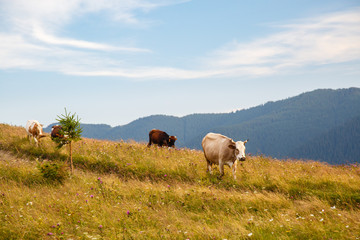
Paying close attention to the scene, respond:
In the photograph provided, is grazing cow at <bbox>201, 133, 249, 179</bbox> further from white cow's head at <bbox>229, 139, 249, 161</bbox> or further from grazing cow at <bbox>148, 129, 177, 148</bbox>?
grazing cow at <bbox>148, 129, 177, 148</bbox>

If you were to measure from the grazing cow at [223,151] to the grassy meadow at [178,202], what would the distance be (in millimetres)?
581

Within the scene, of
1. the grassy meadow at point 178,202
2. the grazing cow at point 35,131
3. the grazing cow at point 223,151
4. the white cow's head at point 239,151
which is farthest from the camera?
the grazing cow at point 35,131

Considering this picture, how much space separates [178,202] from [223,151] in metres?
4.38

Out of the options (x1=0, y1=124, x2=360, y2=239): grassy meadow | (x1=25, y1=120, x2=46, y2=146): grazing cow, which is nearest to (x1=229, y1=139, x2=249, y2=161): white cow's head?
(x1=0, y1=124, x2=360, y2=239): grassy meadow

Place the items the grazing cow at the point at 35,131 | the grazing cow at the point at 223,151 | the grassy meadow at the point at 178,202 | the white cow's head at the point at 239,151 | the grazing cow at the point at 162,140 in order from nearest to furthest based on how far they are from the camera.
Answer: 1. the grassy meadow at the point at 178,202
2. the white cow's head at the point at 239,151
3. the grazing cow at the point at 223,151
4. the grazing cow at the point at 35,131
5. the grazing cow at the point at 162,140

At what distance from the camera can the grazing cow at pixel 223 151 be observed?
12.0 meters

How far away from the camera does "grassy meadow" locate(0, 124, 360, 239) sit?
6.85 metres

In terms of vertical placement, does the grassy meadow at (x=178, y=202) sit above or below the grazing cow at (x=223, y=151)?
below

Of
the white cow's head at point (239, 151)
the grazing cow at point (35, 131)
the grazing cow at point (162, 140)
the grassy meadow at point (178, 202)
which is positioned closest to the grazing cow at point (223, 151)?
the white cow's head at point (239, 151)

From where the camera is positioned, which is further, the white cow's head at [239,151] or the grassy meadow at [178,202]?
the white cow's head at [239,151]

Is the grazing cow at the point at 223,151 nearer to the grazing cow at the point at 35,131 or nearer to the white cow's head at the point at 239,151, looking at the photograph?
the white cow's head at the point at 239,151

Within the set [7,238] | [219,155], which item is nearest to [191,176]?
[219,155]

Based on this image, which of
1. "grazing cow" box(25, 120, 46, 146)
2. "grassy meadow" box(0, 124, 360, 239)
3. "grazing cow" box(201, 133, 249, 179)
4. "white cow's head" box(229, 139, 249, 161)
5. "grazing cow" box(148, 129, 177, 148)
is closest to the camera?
"grassy meadow" box(0, 124, 360, 239)

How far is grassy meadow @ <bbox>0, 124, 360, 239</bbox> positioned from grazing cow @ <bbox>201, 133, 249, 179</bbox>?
581 millimetres
